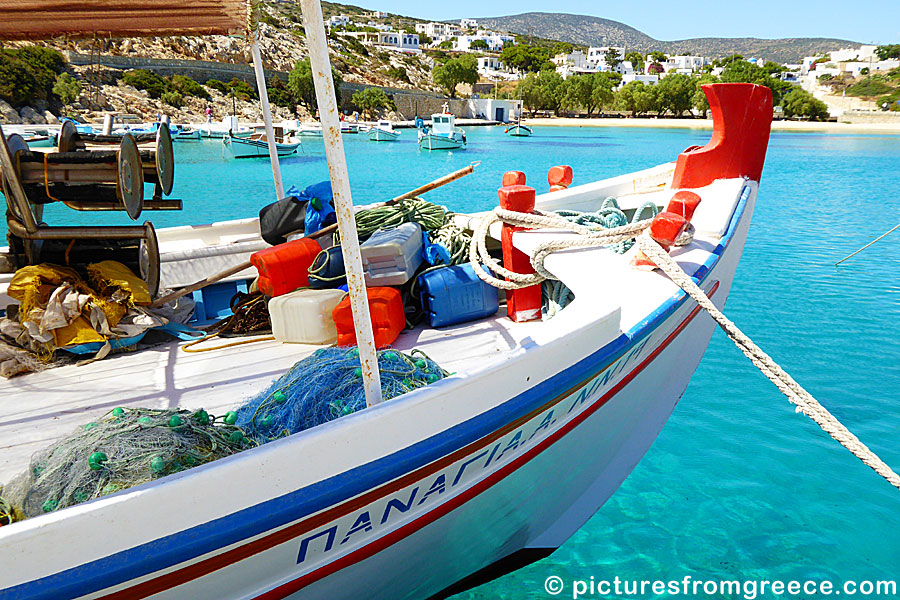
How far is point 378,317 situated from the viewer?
3.70 meters

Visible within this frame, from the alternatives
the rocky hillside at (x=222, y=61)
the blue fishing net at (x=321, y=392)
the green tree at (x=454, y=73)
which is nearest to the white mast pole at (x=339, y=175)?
the blue fishing net at (x=321, y=392)

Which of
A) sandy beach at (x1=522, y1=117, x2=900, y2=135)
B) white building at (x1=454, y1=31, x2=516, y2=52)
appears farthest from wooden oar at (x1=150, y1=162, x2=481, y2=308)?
white building at (x1=454, y1=31, x2=516, y2=52)

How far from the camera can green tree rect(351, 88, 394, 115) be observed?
68.7 metres

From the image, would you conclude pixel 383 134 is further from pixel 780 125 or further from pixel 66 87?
pixel 780 125

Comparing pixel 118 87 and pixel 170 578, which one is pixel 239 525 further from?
pixel 118 87

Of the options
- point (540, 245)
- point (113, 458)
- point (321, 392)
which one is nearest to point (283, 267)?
point (321, 392)

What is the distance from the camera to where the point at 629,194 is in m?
7.10

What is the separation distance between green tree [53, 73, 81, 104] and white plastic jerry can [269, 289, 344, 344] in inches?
2090

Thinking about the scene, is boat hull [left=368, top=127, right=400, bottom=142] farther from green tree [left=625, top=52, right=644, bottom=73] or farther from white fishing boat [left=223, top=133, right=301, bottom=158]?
green tree [left=625, top=52, right=644, bottom=73]

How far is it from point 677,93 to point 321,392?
8699 cm

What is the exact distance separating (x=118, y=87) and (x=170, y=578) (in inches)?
2431

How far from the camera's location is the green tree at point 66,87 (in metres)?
46.3

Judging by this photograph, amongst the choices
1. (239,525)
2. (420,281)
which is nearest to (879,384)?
(420,281)

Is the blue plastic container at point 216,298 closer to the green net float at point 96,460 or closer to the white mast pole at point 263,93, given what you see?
the white mast pole at point 263,93
